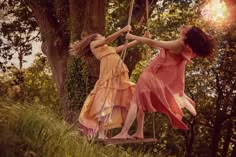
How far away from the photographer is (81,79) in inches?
456

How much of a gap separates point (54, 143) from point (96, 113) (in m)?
2.58

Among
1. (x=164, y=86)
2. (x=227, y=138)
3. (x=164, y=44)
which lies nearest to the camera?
(x=164, y=44)

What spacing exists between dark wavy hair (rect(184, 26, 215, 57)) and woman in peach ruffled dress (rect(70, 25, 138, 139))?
98cm

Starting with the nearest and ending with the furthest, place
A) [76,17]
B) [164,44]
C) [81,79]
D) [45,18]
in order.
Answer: [164,44], [81,79], [76,17], [45,18]

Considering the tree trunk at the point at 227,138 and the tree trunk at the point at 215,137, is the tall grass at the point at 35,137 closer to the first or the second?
the tree trunk at the point at 215,137

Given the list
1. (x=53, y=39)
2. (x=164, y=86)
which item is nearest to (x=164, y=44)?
(x=164, y=86)

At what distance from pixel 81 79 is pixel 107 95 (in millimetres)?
3194

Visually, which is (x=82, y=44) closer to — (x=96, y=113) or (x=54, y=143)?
(x=96, y=113)

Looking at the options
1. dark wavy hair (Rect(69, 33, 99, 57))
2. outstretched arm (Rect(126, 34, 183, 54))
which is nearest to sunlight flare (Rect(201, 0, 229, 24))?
dark wavy hair (Rect(69, 33, 99, 57))

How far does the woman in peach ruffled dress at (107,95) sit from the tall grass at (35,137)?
1498mm

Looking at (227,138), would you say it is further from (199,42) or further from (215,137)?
(199,42)

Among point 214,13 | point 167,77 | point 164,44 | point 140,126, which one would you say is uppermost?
point 214,13

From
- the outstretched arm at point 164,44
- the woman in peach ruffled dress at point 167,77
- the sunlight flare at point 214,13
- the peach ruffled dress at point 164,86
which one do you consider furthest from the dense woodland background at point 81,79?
the outstretched arm at point 164,44

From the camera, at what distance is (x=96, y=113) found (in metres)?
8.56
